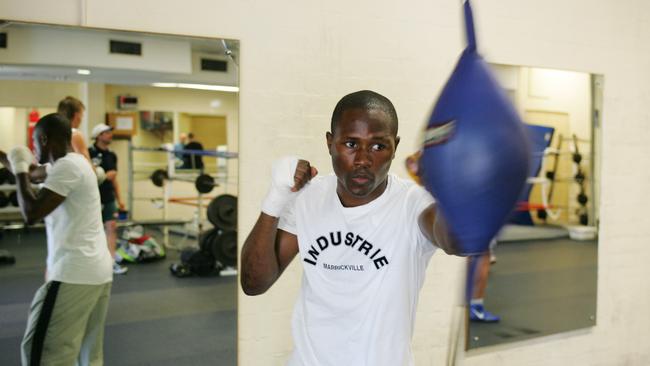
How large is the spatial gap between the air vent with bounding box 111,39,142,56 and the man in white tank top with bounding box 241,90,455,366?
1.04 m

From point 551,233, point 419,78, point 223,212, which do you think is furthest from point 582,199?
point 223,212

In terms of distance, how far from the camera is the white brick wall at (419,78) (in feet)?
7.59

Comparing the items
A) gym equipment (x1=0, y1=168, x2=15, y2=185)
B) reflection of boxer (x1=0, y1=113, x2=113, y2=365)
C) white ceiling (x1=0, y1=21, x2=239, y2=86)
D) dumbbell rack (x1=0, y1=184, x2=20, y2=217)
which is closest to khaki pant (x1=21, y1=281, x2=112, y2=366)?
reflection of boxer (x1=0, y1=113, x2=113, y2=365)

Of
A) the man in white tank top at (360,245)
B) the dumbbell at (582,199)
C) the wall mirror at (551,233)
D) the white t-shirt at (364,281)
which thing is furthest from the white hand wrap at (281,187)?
the dumbbell at (582,199)

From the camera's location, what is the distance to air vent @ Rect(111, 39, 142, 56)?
2.16 m

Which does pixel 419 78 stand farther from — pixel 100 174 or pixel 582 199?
pixel 100 174

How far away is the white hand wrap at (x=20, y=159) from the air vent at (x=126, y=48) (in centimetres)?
50

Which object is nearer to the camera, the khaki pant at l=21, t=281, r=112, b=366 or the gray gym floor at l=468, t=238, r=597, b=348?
the khaki pant at l=21, t=281, r=112, b=366

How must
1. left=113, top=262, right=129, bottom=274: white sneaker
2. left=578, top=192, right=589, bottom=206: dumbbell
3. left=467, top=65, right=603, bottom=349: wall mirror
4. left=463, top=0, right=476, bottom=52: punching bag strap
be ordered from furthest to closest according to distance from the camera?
left=578, top=192, right=589, bottom=206: dumbbell < left=467, top=65, right=603, bottom=349: wall mirror < left=113, top=262, right=129, bottom=274: white sneaker < left=463, top=0, right=476, bottom=52: punching bag strap

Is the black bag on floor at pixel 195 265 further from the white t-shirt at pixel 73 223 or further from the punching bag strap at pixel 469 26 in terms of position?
the punching bag strap at pixel 469 26

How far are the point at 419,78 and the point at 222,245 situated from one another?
1.21 m

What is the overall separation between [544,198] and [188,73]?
6.53ft

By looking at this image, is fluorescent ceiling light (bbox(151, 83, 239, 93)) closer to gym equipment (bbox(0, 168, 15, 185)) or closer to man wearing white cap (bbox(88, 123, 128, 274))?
man wearing white cap (bbox(88, 123, 128, 274))

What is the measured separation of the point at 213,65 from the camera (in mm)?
2303
